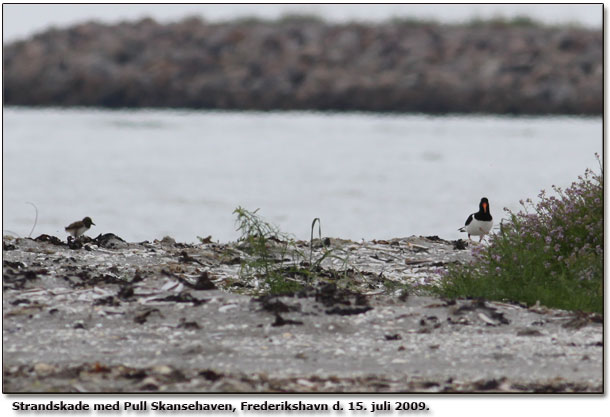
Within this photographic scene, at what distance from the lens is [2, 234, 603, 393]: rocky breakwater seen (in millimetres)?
5695

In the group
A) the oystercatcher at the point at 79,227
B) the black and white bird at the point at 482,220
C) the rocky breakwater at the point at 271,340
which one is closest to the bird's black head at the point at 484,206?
the black and white bird at the point at 482,220

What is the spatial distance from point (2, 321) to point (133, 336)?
3.27ft

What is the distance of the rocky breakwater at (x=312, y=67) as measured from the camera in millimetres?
34438

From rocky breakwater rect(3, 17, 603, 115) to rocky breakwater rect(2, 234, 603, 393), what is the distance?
88.3 ft

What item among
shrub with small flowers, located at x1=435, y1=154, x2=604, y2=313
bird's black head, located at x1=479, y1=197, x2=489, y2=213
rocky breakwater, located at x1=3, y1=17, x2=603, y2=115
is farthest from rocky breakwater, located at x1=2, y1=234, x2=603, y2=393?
rocky breakwater, located at x1=3, y1=17, x2=603, y2=115

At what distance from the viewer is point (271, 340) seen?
633cm

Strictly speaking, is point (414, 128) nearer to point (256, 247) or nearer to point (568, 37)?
point (568, 37)

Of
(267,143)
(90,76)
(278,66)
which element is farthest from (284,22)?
(267,143)

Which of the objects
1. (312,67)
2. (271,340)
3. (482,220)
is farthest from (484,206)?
(312,67)

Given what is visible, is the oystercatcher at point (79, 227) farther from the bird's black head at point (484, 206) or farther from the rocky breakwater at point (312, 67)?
the rocky breakwater at point (312, 67)

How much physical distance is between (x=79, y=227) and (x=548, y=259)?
15.6 feet

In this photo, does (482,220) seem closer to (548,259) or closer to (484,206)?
(484,206)

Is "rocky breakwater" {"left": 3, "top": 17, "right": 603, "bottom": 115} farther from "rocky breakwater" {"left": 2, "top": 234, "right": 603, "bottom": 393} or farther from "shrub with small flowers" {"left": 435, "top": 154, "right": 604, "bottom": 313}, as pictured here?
"rocky breakwater" {"left": 2, "top": 234, "right": 603, "bottom": 393}

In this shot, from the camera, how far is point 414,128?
2897 cm
